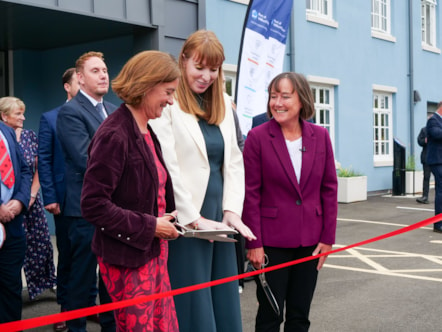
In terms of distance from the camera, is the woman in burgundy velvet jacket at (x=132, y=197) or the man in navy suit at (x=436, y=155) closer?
the woman in burgundy velvet jacket at (x=132, y=197)

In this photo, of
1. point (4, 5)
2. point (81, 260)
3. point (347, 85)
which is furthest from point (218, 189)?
point (347, 85)

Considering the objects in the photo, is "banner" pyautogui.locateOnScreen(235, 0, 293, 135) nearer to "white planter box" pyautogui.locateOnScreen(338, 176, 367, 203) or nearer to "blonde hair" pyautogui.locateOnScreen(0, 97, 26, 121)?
"blonde hair" pyautogui.locateOnScreen(0, 97, 26, 121)

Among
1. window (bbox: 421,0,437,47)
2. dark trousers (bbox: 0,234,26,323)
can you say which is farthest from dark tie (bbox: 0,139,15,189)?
window (bbox: 421,0,437,47)

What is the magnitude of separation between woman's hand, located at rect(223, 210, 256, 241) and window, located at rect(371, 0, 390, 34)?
14.0m

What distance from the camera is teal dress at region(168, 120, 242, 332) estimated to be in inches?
116

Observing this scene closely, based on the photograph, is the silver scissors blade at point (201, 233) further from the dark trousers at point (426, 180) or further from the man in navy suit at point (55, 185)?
the dark trousers at point (426, 180)

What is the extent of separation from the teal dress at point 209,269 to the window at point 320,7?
11.6 m

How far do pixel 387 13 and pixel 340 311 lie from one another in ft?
43.6

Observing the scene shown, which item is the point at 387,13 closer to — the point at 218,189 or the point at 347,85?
the point at 347,85

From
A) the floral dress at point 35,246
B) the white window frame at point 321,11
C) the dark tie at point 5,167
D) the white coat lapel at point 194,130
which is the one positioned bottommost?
the floral dress at point 35,246

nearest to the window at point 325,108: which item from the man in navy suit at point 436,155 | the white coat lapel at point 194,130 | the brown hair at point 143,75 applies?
the man in navy suit at point 436,155

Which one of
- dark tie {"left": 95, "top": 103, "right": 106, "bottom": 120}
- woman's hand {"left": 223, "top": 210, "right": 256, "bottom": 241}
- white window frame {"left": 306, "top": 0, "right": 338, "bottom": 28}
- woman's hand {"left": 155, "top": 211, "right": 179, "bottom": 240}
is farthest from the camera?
white window frame {"left": 306, "top": 0, "right": 338, "bottom": 28}

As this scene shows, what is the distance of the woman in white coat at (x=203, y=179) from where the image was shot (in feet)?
9.62

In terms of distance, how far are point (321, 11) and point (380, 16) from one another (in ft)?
9.71
